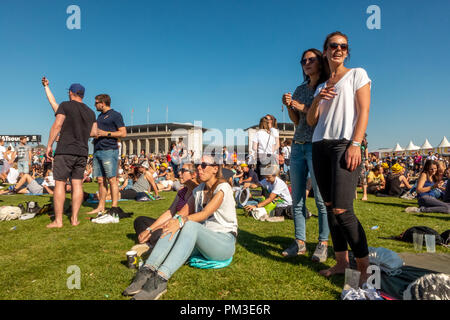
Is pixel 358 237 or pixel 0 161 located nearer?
pixel 358 237

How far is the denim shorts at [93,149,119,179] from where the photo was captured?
5.97 meters

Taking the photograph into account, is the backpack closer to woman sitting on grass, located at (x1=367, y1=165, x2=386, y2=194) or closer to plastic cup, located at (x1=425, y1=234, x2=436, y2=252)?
plastic cup, located at (x1=425, y1=234, x2=436, y2=252)

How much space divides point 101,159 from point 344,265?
521cm

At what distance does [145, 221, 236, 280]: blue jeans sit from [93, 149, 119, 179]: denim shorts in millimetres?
3717

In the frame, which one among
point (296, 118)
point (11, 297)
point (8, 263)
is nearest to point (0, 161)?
point (8, 263)

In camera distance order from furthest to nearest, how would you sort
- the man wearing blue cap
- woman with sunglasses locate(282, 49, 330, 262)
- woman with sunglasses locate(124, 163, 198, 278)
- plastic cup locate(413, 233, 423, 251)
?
1. the man wearing blue cap
2. plastic cup locate(413, 233, 423, 251)
3. woman with sunglasses locate(124, 163, 198, 278)
4. woman with sunglasses locate(282, 49, 330, 262)

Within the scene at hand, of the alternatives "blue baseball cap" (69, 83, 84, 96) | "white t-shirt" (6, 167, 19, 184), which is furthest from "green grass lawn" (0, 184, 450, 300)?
"white t-shirt" (6, 167, 19, 184)

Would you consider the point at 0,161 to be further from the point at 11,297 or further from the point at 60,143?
the point at 11,297

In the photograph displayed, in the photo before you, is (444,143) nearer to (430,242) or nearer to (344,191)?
(430,242)

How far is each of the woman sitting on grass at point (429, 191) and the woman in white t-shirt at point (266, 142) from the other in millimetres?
4041

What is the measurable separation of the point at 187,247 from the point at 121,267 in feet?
3.20

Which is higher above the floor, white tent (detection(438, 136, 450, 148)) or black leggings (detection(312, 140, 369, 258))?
white tent (detection(438, 136, 450, 148))

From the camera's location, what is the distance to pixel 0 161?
12094mm

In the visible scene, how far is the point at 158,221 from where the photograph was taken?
13.2 ft
